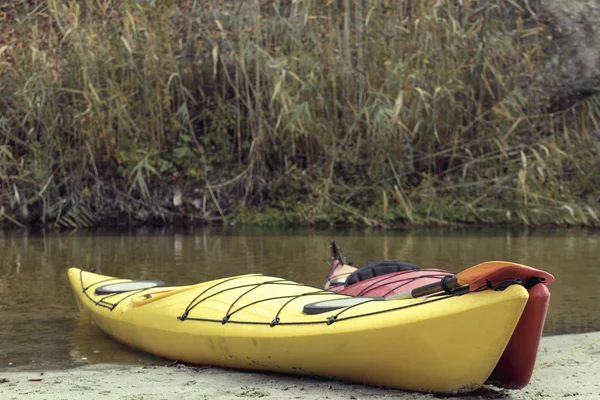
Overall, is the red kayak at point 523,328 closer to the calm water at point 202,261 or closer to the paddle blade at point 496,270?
the paddle blade at point 496,270

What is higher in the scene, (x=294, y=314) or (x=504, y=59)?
(x=504, y=59)

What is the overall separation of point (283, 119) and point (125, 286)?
5.15 metres

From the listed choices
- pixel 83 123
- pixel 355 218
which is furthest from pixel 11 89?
pixel 355 218

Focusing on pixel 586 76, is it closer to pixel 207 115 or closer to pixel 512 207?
pixel 512 207

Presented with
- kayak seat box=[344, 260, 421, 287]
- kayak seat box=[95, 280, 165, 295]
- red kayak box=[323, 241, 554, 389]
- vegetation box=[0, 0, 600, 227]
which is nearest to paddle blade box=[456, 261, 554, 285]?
red kayak box=[323, 241, 554, 389]

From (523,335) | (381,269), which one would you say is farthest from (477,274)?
(381,269)

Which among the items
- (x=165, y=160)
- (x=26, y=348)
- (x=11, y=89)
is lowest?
(x=26, y=348)

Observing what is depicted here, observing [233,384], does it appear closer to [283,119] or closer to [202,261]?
[202,261]

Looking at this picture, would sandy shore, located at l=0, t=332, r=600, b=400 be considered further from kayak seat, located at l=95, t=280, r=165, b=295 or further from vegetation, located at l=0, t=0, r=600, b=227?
vegetation, located at l=0, t=0, r=600, b=227

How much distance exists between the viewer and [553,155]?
10812mm

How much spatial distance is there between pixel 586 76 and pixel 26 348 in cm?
875

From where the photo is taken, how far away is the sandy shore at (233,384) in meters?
3.81

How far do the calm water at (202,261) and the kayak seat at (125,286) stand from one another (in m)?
0.24

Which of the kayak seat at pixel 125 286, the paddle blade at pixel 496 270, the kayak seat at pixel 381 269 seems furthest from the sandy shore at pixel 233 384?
the kayak seat at pixel 381 269
